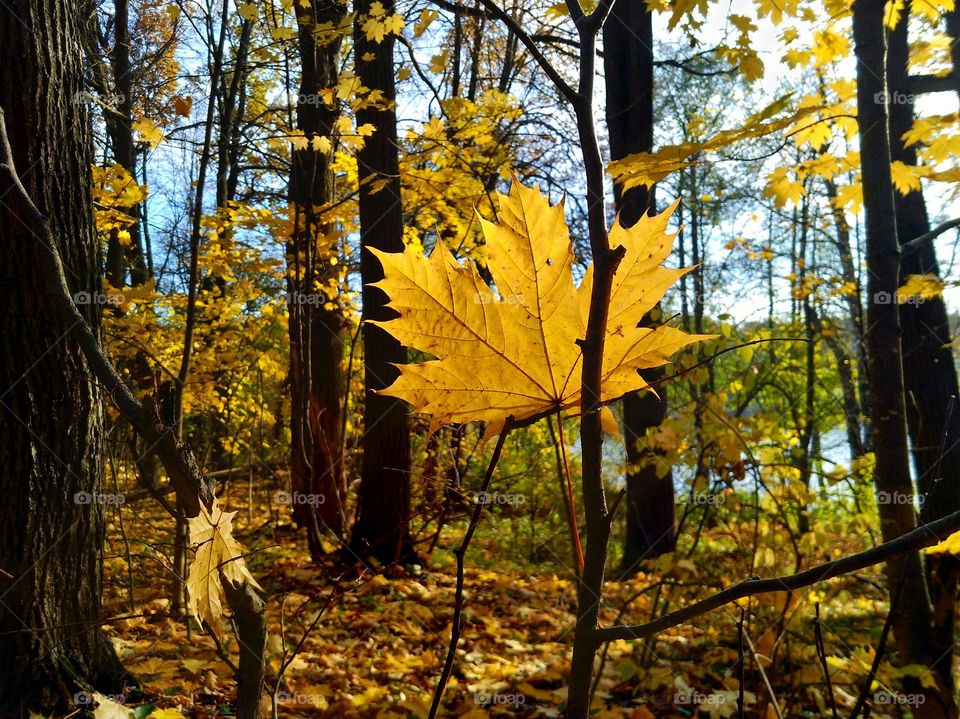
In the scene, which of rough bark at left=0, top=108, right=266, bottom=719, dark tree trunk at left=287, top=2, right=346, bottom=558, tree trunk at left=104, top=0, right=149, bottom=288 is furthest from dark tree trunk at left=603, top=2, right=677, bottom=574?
rough bark at left=0, top=108, right=266, bottom=719

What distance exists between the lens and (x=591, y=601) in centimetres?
58

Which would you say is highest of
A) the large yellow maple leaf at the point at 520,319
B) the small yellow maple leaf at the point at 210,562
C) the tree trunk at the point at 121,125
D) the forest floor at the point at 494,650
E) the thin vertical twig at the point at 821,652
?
the tree trunk at the point at 121,125

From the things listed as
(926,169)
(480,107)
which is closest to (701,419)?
(926,169)

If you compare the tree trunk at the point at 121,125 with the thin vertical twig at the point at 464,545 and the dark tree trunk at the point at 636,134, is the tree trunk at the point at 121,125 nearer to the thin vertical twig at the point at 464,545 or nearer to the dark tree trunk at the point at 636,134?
the dark tree trunk at the point at 636,134

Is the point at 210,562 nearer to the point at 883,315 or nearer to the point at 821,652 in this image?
the point at 821,652

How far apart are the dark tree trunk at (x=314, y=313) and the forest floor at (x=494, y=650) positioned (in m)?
0.76

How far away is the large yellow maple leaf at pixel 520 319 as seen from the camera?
2.03 feet

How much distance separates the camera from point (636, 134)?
511 centimetres

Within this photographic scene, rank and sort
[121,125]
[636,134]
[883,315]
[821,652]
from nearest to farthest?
[821,652] < [883,315] < [636,134] < [121,125]

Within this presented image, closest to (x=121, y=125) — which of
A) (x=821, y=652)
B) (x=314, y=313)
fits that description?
(x=314, y=313)

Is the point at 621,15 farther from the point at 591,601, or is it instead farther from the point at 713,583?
the point at 591,601

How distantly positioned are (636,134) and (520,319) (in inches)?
194

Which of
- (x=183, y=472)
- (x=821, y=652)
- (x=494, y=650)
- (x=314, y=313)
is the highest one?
(x=314, y=313)

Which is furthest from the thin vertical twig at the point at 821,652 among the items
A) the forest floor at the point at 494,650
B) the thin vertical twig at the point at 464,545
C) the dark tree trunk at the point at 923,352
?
the dark tree trunk at the point at 923,352
